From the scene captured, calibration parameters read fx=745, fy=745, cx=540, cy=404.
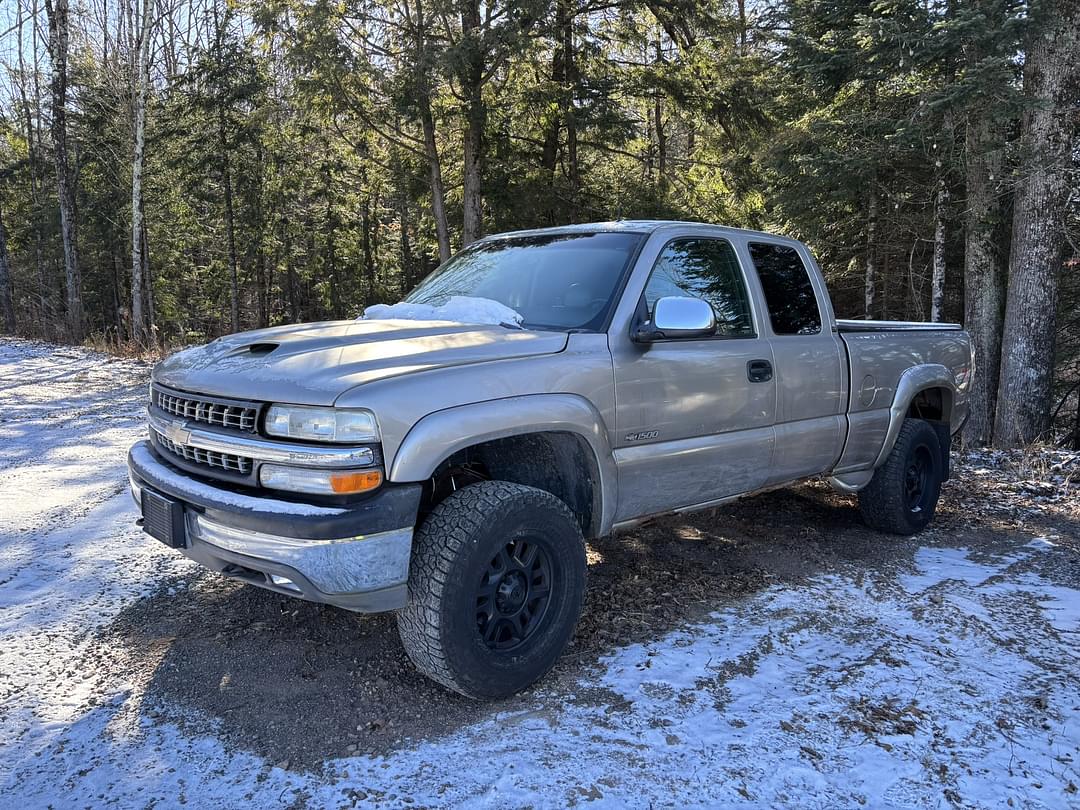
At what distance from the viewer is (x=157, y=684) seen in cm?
305

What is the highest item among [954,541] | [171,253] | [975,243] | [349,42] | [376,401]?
[349,42]

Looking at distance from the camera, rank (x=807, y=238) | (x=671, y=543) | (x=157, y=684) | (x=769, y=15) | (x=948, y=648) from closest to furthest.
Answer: (x=157, y=684) → (x=948, y=648) → (x=671, y=543) → (x=807, y=238) → (x=769, y=15)

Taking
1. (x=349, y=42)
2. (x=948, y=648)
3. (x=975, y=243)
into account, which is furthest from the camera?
(x=349, y=42)

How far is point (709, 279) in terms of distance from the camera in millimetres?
4086

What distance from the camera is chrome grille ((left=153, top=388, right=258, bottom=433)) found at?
283 cm

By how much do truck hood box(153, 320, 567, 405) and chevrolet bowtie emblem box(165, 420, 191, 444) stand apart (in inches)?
6.3

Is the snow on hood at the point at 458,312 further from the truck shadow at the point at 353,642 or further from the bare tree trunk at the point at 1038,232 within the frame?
the bare tree trunk at the point at 1038,232

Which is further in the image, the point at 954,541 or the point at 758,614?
the point at 954,541

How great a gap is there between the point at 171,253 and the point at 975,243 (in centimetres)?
2692

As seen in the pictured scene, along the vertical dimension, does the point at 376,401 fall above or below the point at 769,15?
below

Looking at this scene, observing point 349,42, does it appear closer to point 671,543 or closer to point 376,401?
point 671,543

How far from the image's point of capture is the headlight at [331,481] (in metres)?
2.62

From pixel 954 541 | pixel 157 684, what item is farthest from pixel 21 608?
pixel 954 541

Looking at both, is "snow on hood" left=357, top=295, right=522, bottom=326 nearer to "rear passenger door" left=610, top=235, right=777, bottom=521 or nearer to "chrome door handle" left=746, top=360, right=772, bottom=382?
"rear passenger door" left=610, top=235, right=777, bottom=521
